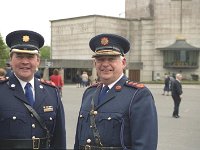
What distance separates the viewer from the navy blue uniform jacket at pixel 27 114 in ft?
12.9

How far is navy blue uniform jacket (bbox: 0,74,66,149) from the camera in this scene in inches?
155

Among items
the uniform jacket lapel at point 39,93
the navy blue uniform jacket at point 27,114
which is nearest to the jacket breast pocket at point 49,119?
the navy blue uniform jacket at point 27,114

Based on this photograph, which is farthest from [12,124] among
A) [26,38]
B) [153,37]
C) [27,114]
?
[153,37]

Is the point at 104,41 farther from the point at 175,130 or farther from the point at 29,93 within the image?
the point at 175,130

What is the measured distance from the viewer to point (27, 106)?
402 cm

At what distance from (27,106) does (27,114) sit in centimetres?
8

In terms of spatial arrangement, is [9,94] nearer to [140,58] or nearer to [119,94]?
[119,94]

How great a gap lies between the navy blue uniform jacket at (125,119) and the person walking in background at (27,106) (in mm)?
402

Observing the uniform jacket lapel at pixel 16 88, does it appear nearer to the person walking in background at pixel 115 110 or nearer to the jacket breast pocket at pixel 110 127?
the person walking in background at pixel 115 110

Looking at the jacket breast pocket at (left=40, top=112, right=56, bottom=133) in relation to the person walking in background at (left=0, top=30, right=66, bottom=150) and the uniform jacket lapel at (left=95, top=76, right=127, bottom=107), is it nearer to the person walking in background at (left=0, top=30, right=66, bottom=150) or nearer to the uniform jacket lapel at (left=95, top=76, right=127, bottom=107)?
the person walking in background at (left=0, top=30, right=66, bottom=150)

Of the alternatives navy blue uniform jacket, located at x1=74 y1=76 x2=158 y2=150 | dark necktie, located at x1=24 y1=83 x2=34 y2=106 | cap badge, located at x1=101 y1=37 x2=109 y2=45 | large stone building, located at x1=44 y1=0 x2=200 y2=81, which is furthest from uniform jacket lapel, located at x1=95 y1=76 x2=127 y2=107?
→ large stone building, located at x1=44 y1=0 x2=200 y2=81

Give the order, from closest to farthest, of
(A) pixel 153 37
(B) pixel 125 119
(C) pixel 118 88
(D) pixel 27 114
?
1. (B) pixel 125 119
2. (C) pixel 118 88
3. (D) pixel 27 114
4. (A) pixel 153 37

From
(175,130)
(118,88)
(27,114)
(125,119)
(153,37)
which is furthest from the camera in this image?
(153,37)

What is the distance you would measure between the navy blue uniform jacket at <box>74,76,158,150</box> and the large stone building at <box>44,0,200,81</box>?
45.0 meters
